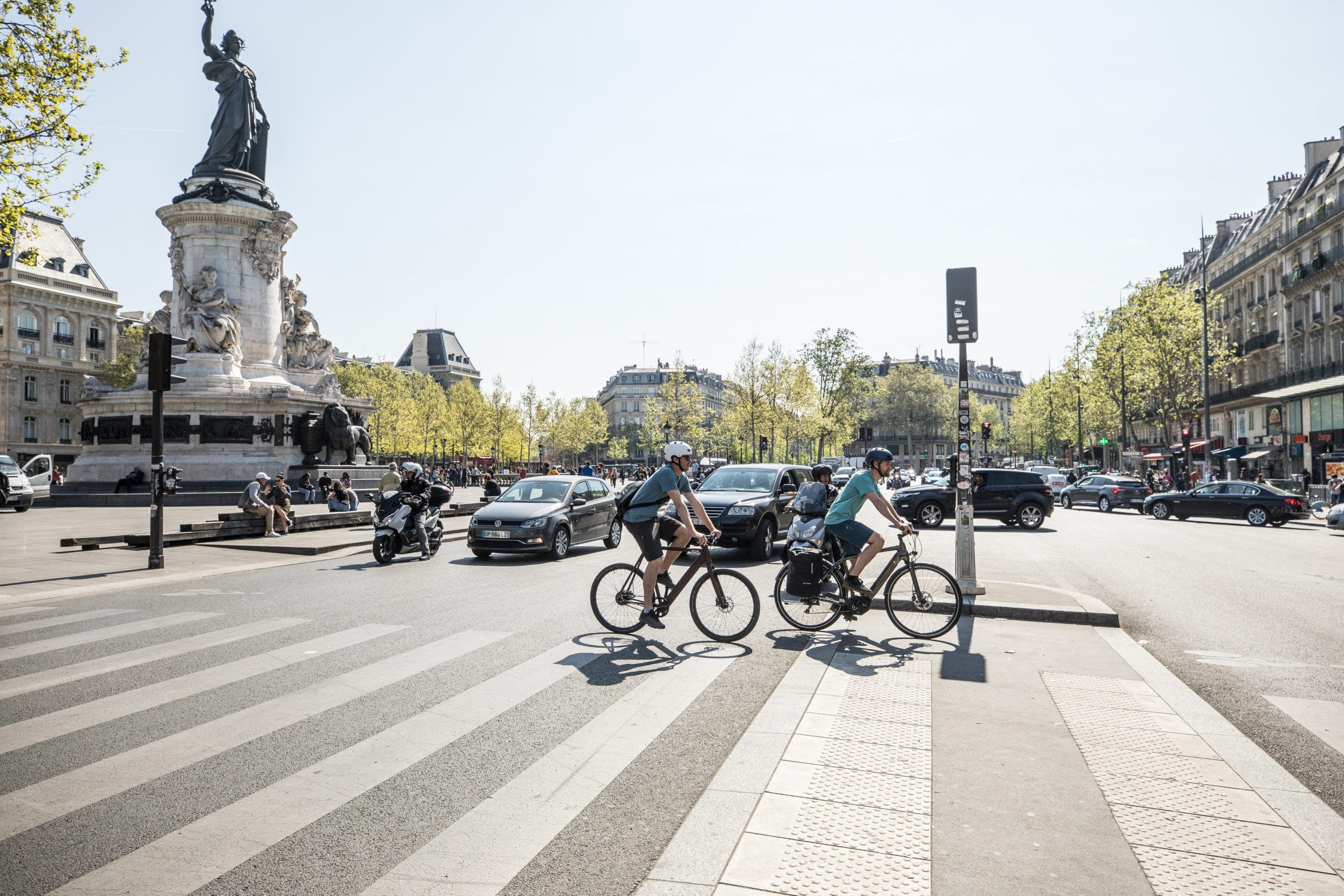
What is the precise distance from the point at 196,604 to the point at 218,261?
2635 cm

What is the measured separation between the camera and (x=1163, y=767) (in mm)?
4316

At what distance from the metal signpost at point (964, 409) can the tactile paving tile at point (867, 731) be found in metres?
4.22

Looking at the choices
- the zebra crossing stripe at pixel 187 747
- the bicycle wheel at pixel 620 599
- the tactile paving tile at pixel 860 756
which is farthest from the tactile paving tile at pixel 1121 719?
the zebra crossing stripe at pixel 187 747

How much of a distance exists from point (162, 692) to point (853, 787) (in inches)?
181

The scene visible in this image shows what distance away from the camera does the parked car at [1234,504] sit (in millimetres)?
25406

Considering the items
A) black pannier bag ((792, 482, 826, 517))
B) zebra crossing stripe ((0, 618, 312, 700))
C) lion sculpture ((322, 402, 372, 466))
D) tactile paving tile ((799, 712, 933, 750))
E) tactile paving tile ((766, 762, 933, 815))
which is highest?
lion sculpture ((322, 402, 372, 466))

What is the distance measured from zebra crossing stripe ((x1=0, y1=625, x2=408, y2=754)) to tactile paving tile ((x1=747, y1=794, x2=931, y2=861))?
4.02m

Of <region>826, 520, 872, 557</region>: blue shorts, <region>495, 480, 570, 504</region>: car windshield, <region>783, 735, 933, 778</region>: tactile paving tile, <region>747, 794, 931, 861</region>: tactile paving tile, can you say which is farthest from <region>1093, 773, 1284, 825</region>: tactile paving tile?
<region>495, 480, 570, 504</region>: car windshield

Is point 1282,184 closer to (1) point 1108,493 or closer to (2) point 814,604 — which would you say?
(1) point 1108,493

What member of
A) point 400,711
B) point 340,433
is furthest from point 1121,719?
point 340,433

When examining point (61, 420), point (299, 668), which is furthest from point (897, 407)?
point (299, 668)

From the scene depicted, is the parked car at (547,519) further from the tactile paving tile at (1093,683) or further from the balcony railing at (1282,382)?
the balcony railing at (1282,382)

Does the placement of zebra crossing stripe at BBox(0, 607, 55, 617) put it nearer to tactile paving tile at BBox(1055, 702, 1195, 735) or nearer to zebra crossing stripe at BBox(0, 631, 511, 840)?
zebra crossing stripe at BBox(0, 631, 511, 840)

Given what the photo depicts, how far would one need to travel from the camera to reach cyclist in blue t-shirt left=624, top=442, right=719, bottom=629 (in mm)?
7254
